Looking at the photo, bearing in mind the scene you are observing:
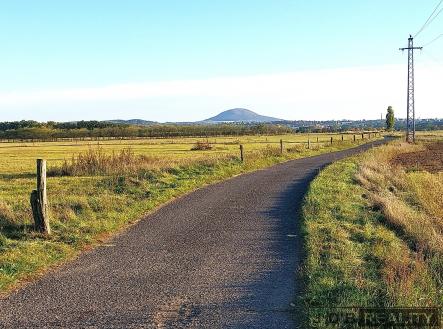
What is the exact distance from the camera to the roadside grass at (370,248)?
6.35m

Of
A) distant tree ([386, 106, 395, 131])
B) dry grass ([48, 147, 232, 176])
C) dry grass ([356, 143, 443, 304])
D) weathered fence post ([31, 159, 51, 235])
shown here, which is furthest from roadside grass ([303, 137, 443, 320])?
distant tree ([386, 106, 395, 131])

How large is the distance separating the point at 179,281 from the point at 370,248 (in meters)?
4.00

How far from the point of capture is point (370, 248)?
A: 9.31 metres

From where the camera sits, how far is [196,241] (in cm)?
977

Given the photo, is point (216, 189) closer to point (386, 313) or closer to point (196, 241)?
point (196, 241)

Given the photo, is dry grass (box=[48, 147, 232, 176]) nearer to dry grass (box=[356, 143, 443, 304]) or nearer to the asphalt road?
dry grass (box=[356, 143, 443, 304])

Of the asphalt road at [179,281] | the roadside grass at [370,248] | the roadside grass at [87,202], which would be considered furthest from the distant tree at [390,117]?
the asphalt road at [179,281]

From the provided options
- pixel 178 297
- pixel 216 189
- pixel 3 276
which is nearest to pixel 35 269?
pixel 3 276

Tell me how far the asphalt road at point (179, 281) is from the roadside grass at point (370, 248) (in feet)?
1.47

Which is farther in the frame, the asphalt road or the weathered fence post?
the weathered fence post

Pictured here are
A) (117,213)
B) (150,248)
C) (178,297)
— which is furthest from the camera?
(117,213)

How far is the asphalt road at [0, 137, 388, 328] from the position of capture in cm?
580

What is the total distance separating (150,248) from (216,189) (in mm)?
8734

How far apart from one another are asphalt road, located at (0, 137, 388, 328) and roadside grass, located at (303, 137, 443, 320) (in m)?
0.45
